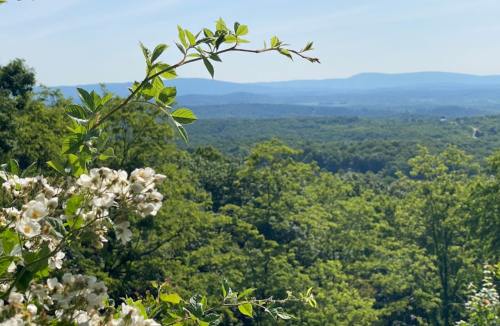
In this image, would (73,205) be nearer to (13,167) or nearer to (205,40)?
(13,167)

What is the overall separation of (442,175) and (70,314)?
935 inches

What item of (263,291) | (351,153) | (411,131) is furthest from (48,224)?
(411,131)

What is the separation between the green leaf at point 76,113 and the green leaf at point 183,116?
318 mm

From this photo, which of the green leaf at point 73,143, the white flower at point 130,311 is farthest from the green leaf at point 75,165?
the white flower at point 130,311

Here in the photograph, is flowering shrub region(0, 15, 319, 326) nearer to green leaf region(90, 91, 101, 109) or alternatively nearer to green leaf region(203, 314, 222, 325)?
green leaf region(90, 91, 101, 109)

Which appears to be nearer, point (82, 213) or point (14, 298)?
point (14, 298)

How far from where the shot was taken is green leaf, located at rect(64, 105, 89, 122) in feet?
5.30

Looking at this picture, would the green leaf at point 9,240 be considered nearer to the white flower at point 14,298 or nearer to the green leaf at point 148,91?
the white flower at point 14,298

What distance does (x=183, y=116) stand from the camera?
173 cm

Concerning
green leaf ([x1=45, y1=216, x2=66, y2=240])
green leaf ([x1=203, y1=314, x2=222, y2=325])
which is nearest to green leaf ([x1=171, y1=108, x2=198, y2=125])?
green leaf ([x1=45, y1=216, x2=66, y2=240])

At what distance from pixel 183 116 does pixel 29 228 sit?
0.66 meters

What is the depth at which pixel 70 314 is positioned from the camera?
1.54m

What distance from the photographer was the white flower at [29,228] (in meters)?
1.53

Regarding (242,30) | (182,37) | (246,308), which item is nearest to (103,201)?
(182,37)
